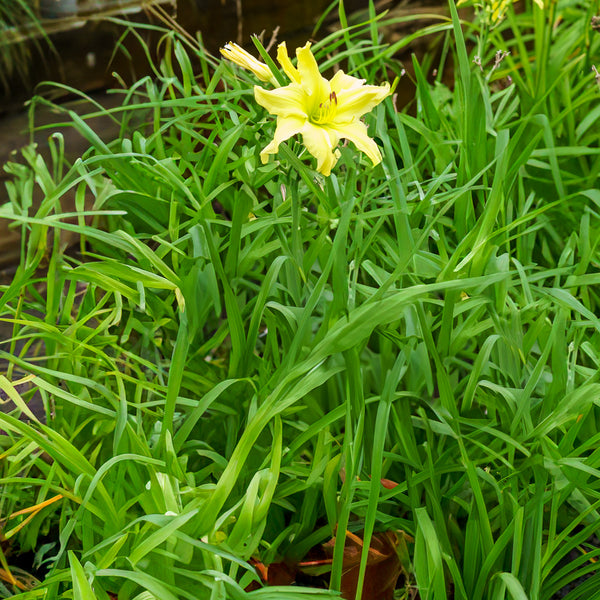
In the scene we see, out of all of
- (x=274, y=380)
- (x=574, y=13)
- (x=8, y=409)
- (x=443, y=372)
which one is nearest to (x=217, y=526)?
(x=274, y=380)

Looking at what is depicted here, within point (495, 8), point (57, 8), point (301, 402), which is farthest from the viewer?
point (57, 8)

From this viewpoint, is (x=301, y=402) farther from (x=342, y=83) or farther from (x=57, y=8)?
(x=57, y=8)

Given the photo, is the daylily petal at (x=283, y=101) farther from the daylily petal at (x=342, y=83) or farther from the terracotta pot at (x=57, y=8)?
the terracotta pot at (x=57, y=8)

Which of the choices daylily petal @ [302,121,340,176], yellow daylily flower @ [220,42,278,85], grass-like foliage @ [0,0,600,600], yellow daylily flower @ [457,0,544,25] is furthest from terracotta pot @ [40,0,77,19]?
daylily petal @ [302,121,340,176]

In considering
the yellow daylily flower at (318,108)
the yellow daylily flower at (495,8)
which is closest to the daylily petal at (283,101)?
the yellow daylily flower at (318,108)

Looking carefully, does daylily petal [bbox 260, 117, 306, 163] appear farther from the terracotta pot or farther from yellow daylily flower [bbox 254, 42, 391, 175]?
the terracotta pot

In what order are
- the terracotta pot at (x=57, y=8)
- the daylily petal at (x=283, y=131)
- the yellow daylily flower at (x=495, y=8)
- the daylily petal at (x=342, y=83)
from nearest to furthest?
the daylily petal at (x=283, y=131) < the daylily petal at (x=342, y=83) < the yellow daylily flower at (x=495, y=8) < the terracotta pot at (x=57, y=8)

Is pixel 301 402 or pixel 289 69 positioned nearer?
pixel 289 69

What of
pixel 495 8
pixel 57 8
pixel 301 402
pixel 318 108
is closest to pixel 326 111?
pixel 318 108
